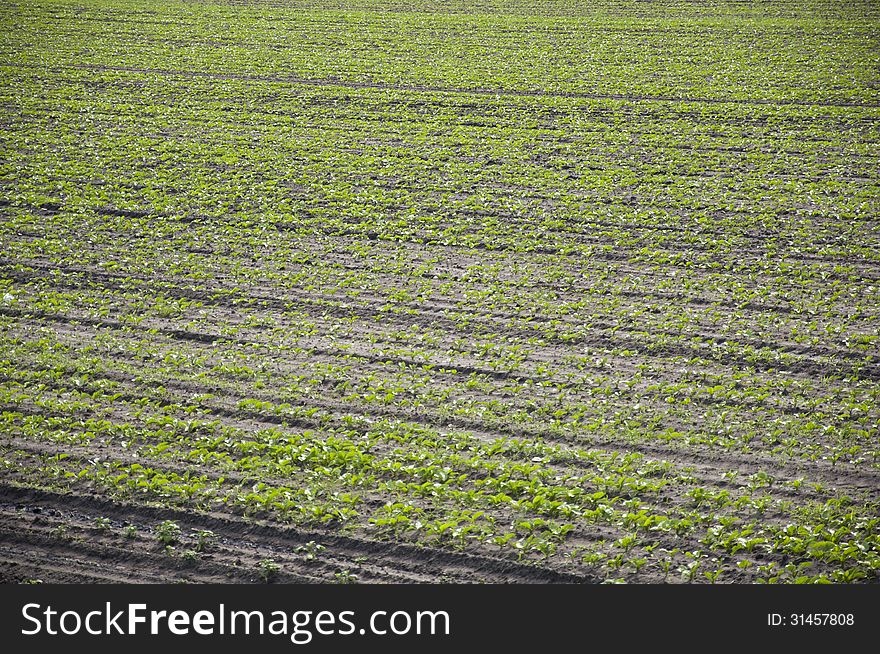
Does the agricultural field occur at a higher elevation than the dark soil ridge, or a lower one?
higher

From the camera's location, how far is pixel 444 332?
25.2 ft

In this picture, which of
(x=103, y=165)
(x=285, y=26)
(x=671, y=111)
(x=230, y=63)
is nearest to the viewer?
(x=103, y=165)

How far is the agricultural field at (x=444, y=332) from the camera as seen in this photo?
5.24 metres

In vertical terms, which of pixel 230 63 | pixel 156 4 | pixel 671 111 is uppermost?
pixel 156 4

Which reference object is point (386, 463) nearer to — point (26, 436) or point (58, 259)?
point (26, 436)

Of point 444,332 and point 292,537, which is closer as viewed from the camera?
point 292,537

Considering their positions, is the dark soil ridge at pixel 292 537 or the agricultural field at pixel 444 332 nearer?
the dark soil ridge at pixel 292 537

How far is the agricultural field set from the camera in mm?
5238

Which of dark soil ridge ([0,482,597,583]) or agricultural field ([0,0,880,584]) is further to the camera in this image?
agricultural field ([0,0,880,584])

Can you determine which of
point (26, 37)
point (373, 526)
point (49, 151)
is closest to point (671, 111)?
point (49, 151)

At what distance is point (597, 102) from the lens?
15195mm

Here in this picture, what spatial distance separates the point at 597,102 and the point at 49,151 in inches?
373

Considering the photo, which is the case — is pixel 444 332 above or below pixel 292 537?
above

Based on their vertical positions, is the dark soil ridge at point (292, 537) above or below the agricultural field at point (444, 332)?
below
